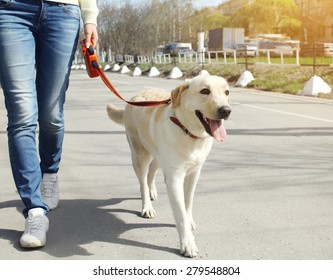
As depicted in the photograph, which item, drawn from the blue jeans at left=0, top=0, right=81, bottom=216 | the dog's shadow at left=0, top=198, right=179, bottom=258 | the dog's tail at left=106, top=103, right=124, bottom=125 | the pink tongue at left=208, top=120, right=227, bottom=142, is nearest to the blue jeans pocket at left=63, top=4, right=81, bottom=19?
the blue jeans at left=0, top=0, right=81, bottom=216

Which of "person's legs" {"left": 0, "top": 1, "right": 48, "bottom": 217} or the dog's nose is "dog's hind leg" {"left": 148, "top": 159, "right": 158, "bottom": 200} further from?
the dog's nose

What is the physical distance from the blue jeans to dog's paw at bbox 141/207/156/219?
2.60 ft

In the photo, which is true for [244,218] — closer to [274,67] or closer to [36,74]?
[36,74]

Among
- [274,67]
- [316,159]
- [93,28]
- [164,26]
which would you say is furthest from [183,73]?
[164,26]

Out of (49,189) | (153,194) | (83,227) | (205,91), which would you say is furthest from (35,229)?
(205,91)

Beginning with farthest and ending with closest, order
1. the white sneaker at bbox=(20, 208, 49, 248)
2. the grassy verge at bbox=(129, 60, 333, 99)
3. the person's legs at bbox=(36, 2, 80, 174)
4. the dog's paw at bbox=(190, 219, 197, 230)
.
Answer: the grassy verge at bbox=(129, 60, 333, 99) → the dog's paw at bbox=(190, 219, 197, 230) → the person's legs at bbox=(36, 2, 80, 174) → the white sneaker at bbox=(20, 208, 49, 248)

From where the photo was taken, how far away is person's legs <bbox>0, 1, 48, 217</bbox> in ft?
10.8

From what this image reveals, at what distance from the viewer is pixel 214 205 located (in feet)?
13.7

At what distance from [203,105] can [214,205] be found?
128 cm

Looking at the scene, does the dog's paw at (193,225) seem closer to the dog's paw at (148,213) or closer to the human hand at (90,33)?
the dog's paw at (148,213)

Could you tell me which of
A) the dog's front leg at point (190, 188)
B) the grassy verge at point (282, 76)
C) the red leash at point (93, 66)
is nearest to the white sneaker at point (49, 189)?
the red leash at point (93, 66)
